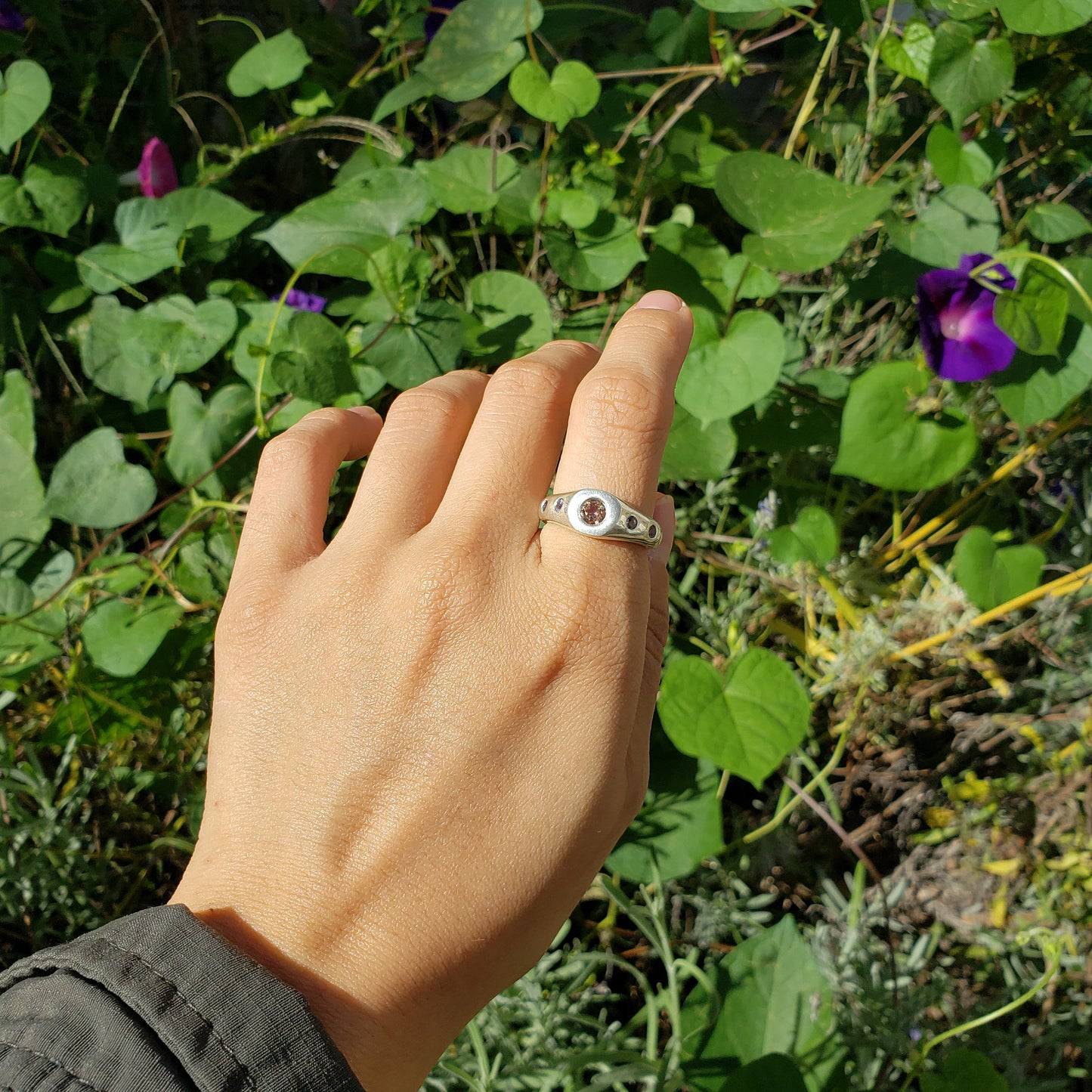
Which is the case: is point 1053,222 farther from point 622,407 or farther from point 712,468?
point 622,407

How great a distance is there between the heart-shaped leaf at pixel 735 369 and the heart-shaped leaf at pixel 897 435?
167 millimetres

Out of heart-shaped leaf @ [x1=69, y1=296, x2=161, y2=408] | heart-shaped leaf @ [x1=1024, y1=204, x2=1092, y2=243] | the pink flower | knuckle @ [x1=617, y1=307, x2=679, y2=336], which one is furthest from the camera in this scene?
the pink flower

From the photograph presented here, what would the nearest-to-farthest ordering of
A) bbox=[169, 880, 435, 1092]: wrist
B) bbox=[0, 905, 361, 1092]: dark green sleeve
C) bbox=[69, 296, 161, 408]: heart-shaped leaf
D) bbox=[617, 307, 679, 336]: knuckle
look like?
bbox=[0, 905, 361, 1092]: dark green sleeve < bbox=[169, 880, 435, 1092]: wrist < bbox=[617, 307, 679, 336]: knuckle < bbox=[69, 296, 161, 408]: heart-shaped leaf

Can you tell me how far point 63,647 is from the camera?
1228 mm

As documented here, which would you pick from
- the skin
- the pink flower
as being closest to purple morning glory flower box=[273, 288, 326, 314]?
the pink flower

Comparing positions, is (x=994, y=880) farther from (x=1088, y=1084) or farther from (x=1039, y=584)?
(x=1039, y=584)

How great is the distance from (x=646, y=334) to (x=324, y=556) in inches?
15.7

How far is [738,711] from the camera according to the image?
1.12 metres

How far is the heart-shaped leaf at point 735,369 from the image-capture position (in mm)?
1053

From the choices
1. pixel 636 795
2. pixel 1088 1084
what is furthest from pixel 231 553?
pixel 1088 1084

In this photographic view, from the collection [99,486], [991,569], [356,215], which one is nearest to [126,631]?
[99,486]

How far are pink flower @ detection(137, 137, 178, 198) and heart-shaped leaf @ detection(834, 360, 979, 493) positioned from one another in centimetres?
126

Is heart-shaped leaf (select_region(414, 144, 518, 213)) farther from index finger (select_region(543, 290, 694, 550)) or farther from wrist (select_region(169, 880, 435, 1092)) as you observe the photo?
wrist (select_region(169, 880, 435, 1092))

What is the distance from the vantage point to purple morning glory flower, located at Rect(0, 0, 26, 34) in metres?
1.47
